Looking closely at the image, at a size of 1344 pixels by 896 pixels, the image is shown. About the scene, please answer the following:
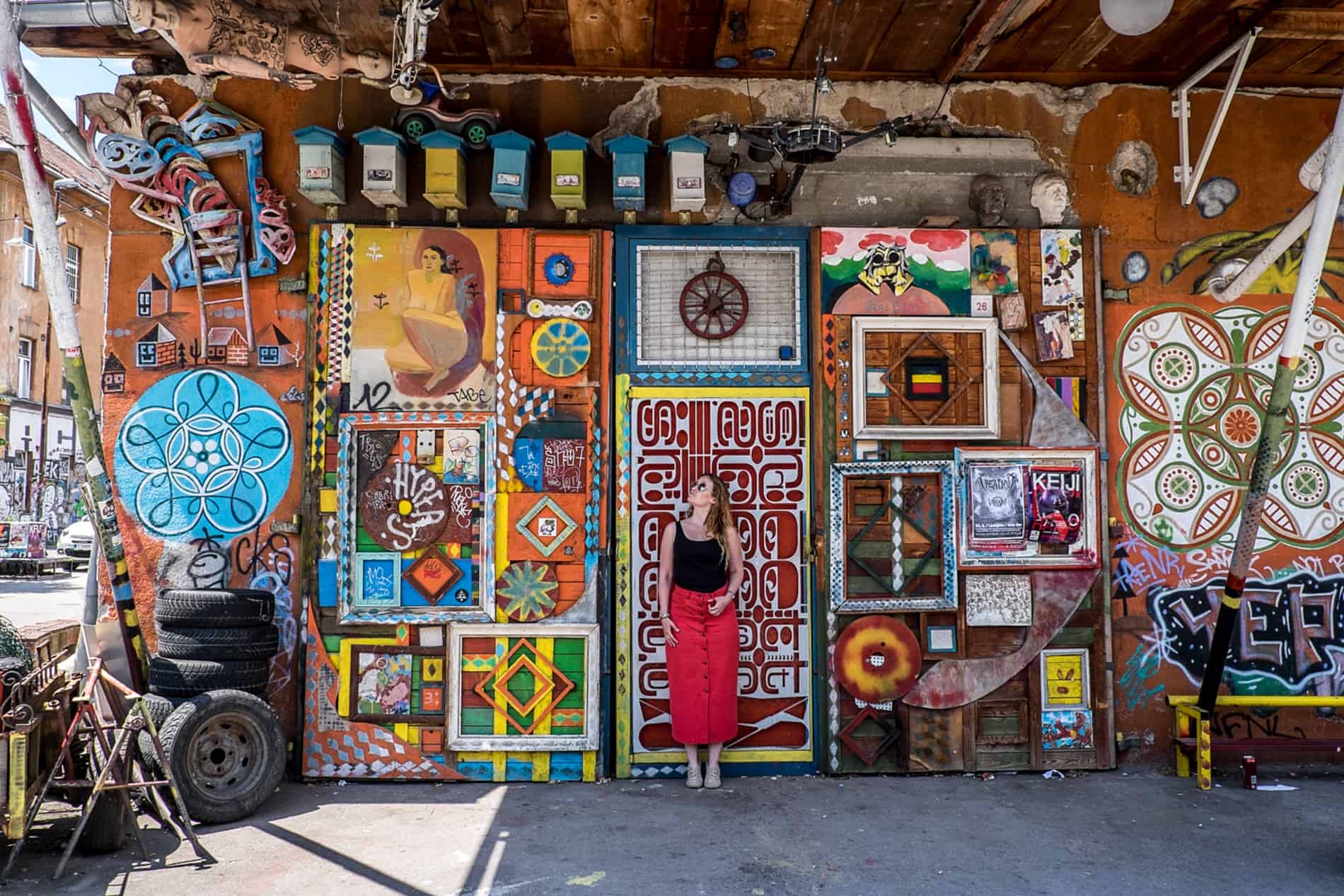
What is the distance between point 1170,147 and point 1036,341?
1.68 metres

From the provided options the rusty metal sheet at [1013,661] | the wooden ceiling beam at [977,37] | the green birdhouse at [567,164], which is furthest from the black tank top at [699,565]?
the wooden ceiling beam at [977,37]

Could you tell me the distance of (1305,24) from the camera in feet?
19.7

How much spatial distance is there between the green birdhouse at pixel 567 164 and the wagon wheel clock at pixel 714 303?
0.96 meters

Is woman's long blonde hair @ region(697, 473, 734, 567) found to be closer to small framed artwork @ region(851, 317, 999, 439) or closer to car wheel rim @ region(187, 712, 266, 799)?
small framed artwork @ region(851, 317, 999, 439)

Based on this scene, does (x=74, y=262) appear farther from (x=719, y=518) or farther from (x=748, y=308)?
(x=719, y=518)

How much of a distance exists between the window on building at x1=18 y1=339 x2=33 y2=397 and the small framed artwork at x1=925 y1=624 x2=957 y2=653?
1228 inches

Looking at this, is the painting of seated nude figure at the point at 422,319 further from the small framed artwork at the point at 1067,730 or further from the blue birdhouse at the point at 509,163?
the small framed artwork at the point at 1067,730

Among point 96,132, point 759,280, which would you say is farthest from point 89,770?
point 759,280

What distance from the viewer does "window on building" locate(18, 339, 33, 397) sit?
1162 inches

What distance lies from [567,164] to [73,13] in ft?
9.80

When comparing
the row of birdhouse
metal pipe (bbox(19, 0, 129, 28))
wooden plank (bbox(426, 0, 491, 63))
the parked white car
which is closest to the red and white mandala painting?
the row of birdhouse

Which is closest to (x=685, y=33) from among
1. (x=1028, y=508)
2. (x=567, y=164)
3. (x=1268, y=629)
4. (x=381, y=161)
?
(x=567, y=164)

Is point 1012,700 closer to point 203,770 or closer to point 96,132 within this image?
point 203,770

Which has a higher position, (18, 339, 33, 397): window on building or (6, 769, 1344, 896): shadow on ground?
(18, 339, 33, 397): window on building
